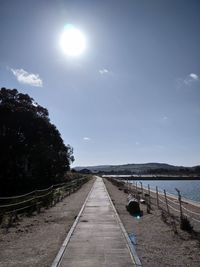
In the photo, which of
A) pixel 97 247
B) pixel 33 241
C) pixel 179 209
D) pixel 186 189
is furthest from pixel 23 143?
pixel 186 189

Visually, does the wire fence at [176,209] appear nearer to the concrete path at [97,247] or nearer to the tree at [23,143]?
the concrete path at [97,247]

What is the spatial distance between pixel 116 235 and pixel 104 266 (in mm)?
4070

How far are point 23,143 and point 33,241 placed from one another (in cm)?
3293

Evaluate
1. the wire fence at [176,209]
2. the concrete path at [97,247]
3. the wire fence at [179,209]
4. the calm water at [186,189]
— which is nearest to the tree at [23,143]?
the wire fence at [176,209]

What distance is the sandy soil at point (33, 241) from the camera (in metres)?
8.85

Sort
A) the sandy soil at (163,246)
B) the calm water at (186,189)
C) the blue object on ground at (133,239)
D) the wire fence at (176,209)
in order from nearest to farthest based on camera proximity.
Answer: the sandy soil at (163,246)
the blue object on ground at (133,239)
the wire fence at (176,209)
the calm water at (186,189)

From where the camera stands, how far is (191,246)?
10.5 meters

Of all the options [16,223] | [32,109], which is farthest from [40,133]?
[16,223]

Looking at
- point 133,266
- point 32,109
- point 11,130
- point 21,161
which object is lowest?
point 133,266

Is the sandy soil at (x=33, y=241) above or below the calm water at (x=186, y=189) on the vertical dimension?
below

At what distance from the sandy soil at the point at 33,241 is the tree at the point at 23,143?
2501 centimetres

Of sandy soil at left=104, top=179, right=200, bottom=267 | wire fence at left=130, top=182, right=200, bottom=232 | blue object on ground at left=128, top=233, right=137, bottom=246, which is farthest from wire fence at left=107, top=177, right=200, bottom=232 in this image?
blue object on ground at left=128, top=233, right=137, bottom=246

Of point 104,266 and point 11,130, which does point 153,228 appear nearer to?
point 104,266

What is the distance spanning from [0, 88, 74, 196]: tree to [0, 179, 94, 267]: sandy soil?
25.0 meters
